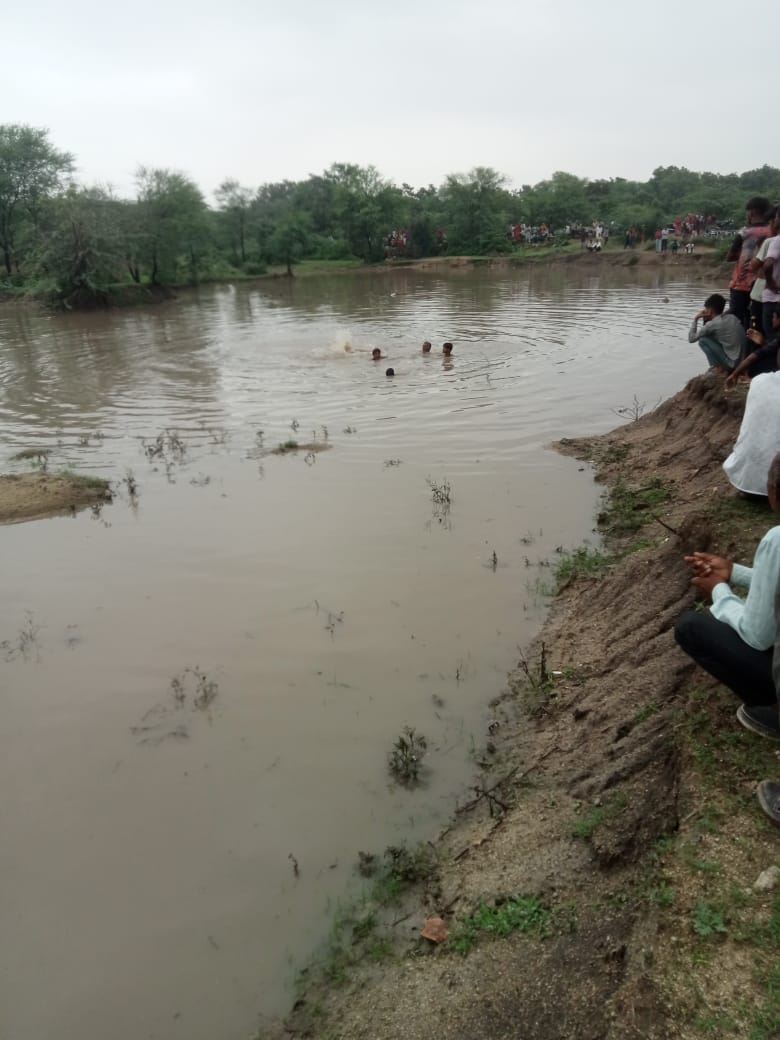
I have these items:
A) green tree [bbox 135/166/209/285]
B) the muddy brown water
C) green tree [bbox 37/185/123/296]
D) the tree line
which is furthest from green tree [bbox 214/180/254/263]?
the muddy brown water

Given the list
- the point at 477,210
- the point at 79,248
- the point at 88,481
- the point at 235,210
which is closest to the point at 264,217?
the point at 235,210

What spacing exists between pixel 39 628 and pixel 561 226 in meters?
66.1

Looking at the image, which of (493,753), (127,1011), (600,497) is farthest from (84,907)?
(600,497)

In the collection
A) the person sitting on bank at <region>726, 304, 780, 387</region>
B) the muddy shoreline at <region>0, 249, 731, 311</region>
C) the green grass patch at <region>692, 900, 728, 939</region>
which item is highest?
the muddy shoreline at <region>0, 249, 731, 311</region>

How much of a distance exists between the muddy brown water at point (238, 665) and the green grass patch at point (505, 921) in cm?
81

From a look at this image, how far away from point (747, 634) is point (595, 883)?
4.12ft

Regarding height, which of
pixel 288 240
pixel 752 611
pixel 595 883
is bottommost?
pixel 595 883

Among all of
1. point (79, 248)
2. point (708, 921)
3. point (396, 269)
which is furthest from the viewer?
point (396, 269)

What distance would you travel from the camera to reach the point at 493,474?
29.9 ft

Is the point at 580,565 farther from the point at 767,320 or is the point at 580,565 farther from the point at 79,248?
the point at 79,248

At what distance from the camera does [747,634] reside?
116 inches

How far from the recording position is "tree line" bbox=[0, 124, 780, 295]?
121 ft

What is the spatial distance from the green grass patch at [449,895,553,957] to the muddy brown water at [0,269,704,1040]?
0.81m

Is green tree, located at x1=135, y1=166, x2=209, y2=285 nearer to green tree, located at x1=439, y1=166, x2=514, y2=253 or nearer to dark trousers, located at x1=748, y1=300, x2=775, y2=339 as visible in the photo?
green tree, located at x1=439, y1=166, x2=514, y2=253
